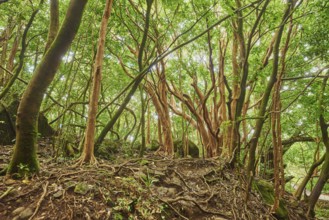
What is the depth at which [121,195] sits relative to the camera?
3.70 m

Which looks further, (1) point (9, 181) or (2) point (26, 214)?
(1) point (9, 181)

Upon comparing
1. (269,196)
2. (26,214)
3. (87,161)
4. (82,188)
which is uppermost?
(87,161)

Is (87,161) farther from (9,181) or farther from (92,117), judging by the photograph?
(9,181)

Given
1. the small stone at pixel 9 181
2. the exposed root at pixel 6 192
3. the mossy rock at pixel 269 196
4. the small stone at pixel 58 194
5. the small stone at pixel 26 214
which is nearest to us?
the small stone at pixel 26 214

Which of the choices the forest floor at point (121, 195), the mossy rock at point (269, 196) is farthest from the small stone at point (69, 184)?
the mossy rock at point (269, 196)

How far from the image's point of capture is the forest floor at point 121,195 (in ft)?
10.3

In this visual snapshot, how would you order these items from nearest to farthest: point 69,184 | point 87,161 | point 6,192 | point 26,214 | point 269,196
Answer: point 26,214, point 6,192, point 69,184, point 87,161, point 269,196

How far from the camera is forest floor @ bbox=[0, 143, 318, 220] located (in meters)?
3.13

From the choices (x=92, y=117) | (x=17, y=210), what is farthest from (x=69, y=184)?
(x=92, y=117)

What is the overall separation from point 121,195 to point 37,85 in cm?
193

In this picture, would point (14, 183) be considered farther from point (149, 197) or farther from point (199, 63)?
point (199, 63)

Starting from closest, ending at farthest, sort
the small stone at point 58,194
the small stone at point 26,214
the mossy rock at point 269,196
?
the small stone at point 26,214, the small stone at point 58,194, the mossy rock at point 269,196

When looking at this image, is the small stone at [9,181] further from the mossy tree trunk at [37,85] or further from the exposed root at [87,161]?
the exposed root at [87,161]

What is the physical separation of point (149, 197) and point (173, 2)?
15.4 ft
